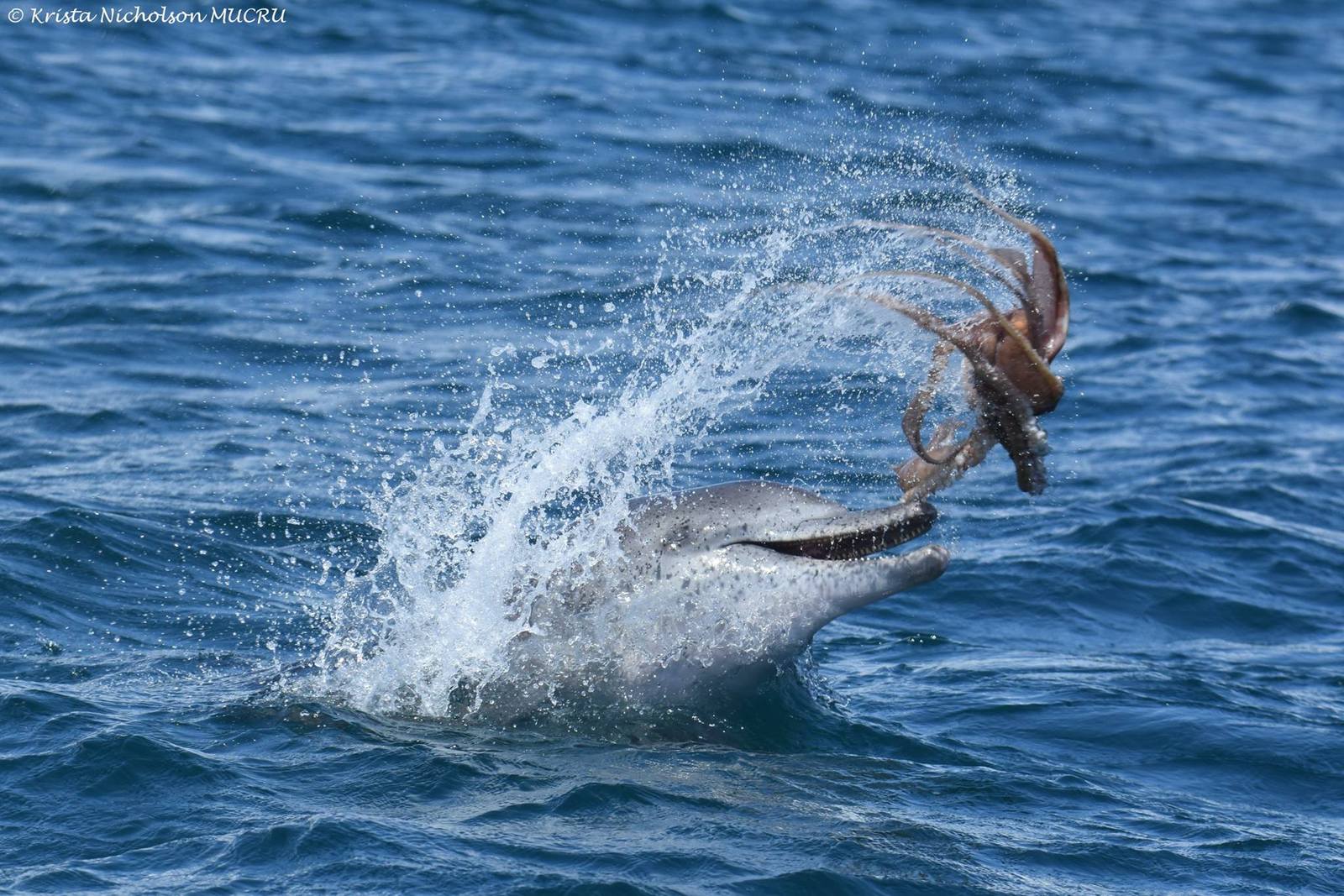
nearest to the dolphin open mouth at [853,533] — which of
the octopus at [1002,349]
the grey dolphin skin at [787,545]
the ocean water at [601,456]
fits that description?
the grey dolphin skin at [787,545]

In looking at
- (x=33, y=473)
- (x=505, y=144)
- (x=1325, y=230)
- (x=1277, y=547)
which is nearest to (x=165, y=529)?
(x=33, y=473)

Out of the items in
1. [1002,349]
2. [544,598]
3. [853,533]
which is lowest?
[544,598]

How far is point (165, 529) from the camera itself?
38.7 feet

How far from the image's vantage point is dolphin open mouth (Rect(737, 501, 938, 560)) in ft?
26.2

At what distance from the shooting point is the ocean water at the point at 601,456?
7996mm

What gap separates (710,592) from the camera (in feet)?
27.4

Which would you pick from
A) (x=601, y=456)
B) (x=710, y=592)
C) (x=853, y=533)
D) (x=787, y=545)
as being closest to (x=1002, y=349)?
(x=853, y=533)

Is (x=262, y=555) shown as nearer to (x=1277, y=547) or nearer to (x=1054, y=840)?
(x=1054, y=840)

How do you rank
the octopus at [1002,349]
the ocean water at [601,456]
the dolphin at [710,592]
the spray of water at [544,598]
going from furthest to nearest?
the spray of water at [544,598] < the dolphin at [710,592] < the ocean water at [601,456] < the octopus at [1002,349]

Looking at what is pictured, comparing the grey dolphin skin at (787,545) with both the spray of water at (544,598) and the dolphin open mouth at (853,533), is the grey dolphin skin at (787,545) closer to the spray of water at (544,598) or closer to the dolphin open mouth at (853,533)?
the dolphin open mouth at (853,533)

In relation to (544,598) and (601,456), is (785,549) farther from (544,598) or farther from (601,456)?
(601,456)

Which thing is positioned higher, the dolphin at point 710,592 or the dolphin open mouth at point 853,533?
the dolphin open mouth at point 853,533

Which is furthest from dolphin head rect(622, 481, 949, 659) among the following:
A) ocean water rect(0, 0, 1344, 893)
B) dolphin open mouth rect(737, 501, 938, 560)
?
ocean water rect(0, 0, 1344, 893)

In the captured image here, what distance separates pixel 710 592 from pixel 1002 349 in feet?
6.03
